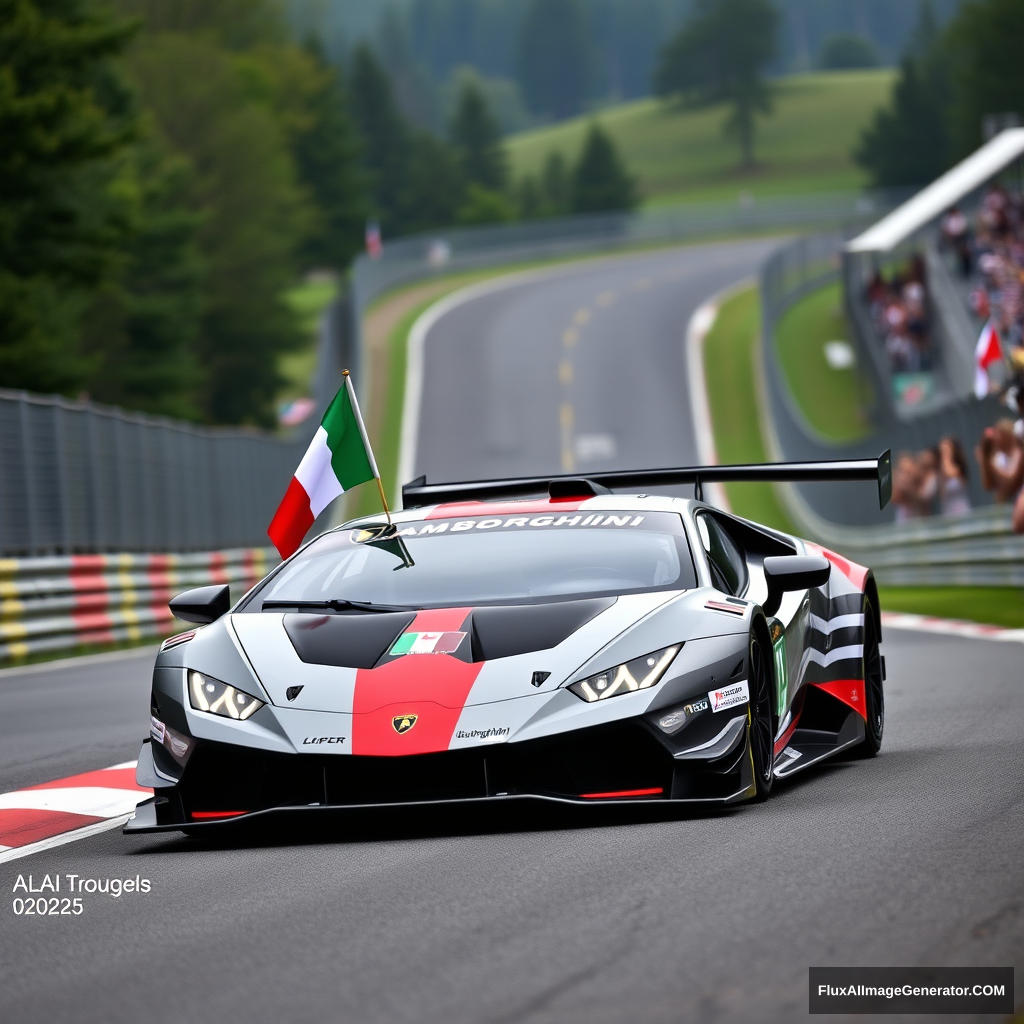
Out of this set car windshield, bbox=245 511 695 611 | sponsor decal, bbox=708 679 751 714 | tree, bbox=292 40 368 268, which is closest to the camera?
sponsor decal, bbox=708 679 751 714


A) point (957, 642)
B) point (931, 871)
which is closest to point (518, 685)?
point (931, 871)

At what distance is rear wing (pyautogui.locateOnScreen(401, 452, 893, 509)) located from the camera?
29.8 ft

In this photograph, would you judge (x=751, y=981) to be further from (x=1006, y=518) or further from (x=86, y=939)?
(x=1006, y=518)

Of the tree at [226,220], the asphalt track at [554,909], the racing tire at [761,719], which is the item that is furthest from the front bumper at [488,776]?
the tree at [226,220]

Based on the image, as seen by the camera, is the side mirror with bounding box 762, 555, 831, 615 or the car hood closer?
the car hood

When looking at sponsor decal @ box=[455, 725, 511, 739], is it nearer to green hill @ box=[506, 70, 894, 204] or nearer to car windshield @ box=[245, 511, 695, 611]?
car windshield @ box=[245, 511, 695, 611]

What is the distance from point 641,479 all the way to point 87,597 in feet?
40.5

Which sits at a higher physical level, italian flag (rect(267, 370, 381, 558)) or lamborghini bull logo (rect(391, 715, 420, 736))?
italian flag (rect(267, 370, 381, 558))

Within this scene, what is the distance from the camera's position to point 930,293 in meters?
48.9

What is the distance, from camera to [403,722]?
22.6ft

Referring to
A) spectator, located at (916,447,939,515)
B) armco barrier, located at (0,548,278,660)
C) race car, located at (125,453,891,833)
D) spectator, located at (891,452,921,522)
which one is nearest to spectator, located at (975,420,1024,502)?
armco barrier, located at (0,548,278,660)

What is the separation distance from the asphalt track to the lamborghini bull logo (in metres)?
0.38

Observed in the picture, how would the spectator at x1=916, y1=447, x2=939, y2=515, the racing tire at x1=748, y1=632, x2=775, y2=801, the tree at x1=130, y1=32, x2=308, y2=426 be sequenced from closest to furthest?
the racing tire at x1=748, y1=632, x2=775, y2=801 < the spectator at x1=916, y1=447, x2=939, y2=515 < the tree at x1=130, y1=32, x2=308, y2=426

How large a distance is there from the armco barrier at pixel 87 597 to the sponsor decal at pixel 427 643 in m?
11.8
